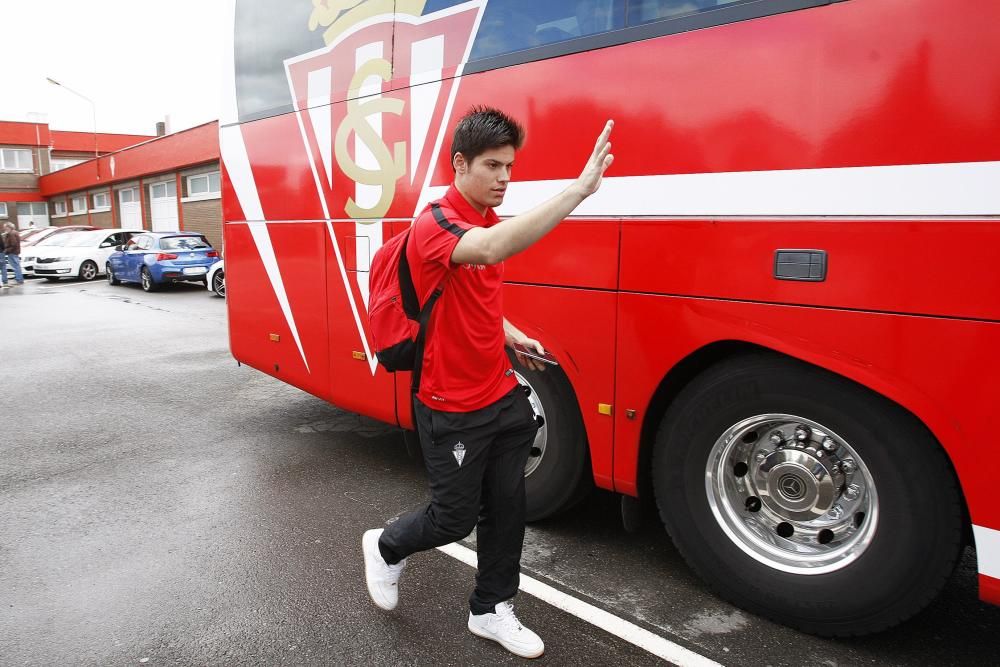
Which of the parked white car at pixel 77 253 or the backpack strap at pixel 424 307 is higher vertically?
the backpack strap at pixel 424 307

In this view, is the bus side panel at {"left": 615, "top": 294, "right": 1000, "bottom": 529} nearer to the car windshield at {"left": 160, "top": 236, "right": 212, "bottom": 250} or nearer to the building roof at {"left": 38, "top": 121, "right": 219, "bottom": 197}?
the car windshield at {"left": 160, "top": 236, "right": 212, "bottom": 250}

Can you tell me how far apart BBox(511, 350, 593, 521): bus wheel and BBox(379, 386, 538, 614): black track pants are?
714 mm

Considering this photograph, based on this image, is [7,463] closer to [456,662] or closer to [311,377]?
[311,377]

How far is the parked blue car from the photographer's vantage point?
17.3 m

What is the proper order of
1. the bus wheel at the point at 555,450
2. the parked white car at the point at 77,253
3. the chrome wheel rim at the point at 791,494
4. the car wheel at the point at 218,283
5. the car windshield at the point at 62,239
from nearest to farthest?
the chrome wheel rim at the point at 791,494
the bus wheel at the point at 555,450
the car wheel at the point at 218,283
the parked white car at the point at 77,253
the car windshield at the point at 62,239

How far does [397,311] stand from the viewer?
2375 millimetres

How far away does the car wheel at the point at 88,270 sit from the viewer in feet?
70.5

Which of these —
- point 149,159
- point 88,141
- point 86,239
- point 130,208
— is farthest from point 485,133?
point 88,141

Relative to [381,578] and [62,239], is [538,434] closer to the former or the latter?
[381,578]

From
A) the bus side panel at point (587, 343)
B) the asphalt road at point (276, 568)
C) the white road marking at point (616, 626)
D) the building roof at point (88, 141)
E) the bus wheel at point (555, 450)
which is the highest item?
the building roof at point (88, 141)

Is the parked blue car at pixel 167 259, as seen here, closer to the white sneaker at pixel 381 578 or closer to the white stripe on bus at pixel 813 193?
the white sneaker at pixel 381 578

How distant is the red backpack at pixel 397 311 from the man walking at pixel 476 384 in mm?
43

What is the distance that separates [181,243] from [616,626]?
57.0 ft

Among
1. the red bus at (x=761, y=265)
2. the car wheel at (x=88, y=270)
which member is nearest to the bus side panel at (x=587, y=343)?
the red bus at (x=761, y=265)
